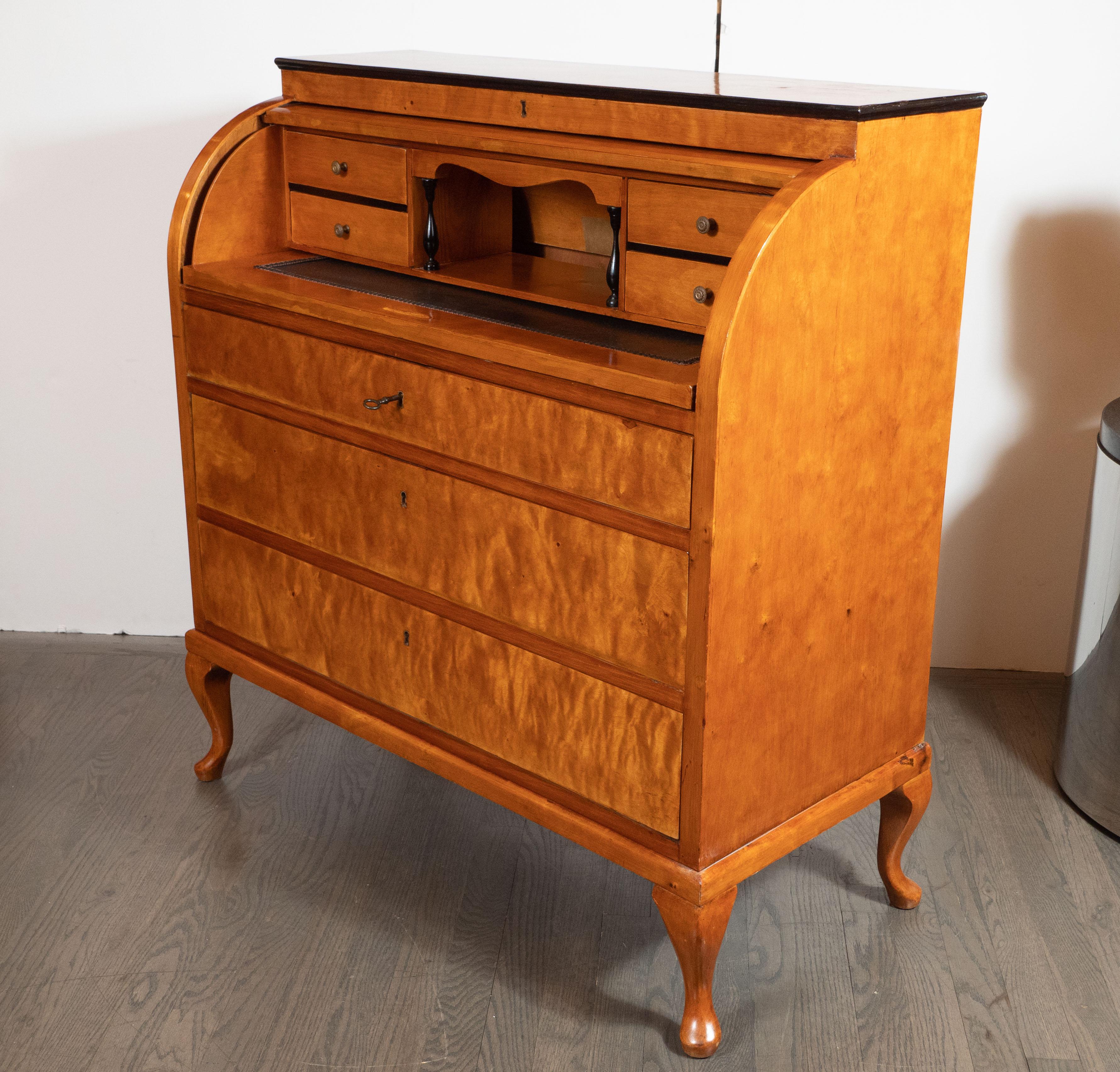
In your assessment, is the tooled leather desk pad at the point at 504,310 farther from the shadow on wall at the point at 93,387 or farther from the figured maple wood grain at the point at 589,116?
the shadow on wall at the point at 93,387

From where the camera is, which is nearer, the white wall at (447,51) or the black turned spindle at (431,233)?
the black turned spindle at (431,233)

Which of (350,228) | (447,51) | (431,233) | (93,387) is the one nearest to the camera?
(431,233)

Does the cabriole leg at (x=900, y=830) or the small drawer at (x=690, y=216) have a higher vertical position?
the small drawer at (x=690, y=216)

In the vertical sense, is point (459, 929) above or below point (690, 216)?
below

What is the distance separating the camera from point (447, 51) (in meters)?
2.91

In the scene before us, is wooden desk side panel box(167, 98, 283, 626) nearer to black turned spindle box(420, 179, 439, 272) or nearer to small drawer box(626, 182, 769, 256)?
black turned spindle box(420, 179, 439, 272)

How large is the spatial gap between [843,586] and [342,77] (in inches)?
46.8

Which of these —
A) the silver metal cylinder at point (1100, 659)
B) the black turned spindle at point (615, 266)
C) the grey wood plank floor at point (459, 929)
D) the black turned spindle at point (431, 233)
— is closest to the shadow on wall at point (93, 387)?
the grey wood plank floor at point (459, 929)

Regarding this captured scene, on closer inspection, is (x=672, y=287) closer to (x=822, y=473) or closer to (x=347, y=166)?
(x=822, y=473)

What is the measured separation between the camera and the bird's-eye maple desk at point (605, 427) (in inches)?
68.8

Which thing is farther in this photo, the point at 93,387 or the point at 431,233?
the point at 93,387

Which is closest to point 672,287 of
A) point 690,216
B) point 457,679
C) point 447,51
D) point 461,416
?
point 690,216

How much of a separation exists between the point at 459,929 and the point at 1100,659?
1.29m

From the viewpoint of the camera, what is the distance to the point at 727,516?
67.6 inches
